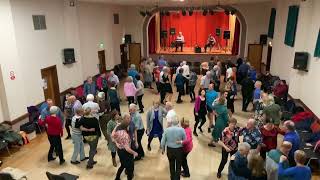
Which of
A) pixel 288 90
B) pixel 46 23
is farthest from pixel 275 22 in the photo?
pixel 46 23

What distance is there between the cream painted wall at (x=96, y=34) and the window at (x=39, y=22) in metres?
2.32

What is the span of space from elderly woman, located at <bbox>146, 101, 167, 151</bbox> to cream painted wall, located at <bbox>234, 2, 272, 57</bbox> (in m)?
11.1

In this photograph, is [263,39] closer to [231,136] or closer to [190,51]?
[190,51]

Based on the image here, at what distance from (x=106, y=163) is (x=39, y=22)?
5089 mm

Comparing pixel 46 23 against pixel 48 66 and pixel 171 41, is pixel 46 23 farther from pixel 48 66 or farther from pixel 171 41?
pixel 171 41

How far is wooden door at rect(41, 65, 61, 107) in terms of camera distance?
371 inches

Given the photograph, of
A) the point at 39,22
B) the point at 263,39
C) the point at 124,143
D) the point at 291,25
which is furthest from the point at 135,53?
the point at 124,143

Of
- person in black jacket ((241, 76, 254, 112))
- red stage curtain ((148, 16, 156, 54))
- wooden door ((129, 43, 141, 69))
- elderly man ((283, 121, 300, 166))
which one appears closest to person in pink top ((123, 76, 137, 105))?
person in black jacket ((241, 76, 254, 112))

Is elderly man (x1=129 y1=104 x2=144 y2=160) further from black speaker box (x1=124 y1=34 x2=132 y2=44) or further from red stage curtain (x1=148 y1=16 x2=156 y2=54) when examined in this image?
red stage curtain (x1=148 y1=16 x2=156 y2=54)

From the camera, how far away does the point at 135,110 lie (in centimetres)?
610

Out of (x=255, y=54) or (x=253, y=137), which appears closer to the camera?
(x=253, y=137)

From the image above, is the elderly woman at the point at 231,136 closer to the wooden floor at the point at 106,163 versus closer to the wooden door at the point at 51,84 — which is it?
the wooden floor at the point at 106,163

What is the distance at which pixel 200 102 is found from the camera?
7.34 metres

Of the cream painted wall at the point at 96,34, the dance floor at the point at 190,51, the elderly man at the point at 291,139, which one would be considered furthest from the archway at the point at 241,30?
the elderly man at the point at 291,139
